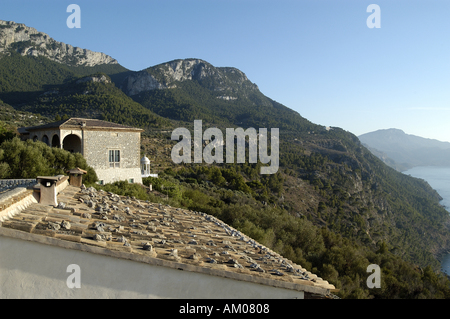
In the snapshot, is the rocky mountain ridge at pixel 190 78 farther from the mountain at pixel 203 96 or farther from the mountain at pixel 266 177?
the mountain at pixel 266 177

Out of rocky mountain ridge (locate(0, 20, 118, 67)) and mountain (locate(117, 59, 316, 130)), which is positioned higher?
rocky mountain ridge (locate(0, 20, 118, 67))

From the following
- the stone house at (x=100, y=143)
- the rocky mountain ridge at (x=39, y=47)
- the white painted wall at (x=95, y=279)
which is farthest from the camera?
the rocky mountain ridge at (x=39, y=47)

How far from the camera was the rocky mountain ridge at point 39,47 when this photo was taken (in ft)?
229

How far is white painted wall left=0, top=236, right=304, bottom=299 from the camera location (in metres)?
3.57

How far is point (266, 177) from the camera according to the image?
41.1 metres

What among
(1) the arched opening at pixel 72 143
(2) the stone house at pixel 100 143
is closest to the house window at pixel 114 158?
(2) the stone house at pixel 100 143

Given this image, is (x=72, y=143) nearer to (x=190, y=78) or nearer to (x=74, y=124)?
(x=74, y=124)

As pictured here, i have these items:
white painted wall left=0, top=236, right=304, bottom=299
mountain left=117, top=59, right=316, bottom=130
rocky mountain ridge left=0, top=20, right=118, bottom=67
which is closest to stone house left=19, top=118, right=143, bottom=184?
white painted wall left=0, top=236, right=304, bottom=299

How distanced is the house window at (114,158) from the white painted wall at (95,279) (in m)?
17.9

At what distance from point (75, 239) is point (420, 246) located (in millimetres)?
52489

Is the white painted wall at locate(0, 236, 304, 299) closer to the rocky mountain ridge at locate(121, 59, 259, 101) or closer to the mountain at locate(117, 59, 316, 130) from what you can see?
the mountain at locate(117, 59, 316, 130)

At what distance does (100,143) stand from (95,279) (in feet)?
58.6

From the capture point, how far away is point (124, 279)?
375 cm

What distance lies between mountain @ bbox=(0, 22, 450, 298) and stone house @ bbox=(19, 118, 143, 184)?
2326mm
